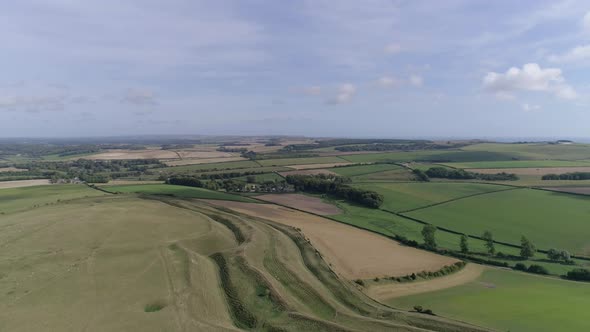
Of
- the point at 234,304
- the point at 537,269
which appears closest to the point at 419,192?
the point at 537,269

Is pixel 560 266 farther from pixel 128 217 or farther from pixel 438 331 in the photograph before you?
pixel 128 217

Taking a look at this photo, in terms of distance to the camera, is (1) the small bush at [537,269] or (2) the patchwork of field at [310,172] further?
(2) the patchwork of field at [310,172]

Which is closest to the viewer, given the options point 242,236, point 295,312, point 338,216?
point 295,312

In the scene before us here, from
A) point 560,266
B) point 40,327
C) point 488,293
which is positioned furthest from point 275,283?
point 560,266

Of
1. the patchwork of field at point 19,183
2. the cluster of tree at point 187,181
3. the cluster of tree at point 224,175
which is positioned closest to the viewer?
the patchwork of field at point 19,183

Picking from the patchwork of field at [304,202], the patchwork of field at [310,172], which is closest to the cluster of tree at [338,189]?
the patchwork of field at [304,202]

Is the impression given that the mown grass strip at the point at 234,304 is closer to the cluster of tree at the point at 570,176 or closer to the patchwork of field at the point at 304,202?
the patchwork of field at the point at 304,202

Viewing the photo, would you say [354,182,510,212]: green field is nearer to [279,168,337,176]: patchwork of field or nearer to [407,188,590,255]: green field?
[407,188,590,255]: green field
